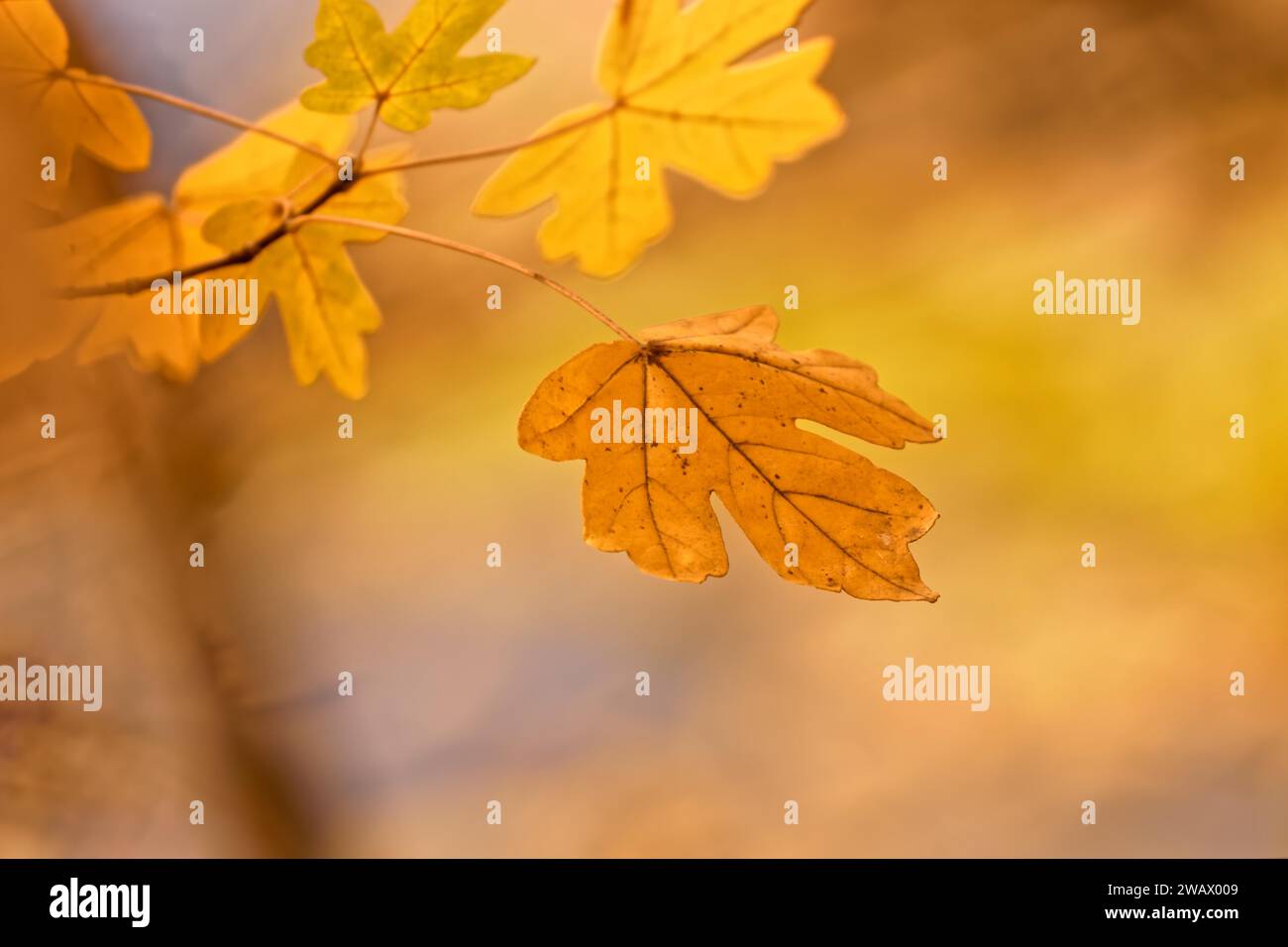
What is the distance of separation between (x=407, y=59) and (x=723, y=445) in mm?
236

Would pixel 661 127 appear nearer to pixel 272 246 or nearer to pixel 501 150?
pixel 501 150

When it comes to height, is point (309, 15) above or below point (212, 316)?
above

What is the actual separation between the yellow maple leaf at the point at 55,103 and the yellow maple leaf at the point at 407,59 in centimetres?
13

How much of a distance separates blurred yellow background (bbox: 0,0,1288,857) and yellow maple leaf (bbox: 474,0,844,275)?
0.71 meters

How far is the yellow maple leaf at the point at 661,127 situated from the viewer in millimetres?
449

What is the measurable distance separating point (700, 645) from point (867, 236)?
2.26 feet

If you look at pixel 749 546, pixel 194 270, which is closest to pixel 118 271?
pixel 194 270

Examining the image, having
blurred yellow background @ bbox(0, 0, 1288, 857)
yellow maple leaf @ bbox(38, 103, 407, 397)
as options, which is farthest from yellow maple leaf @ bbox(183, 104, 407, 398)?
blurred yellow background @ bbox(0, 0, 1288, 857)

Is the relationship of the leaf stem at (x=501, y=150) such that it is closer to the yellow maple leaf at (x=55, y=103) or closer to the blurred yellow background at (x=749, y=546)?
the yellow maple leaf at (x=55, y=103)

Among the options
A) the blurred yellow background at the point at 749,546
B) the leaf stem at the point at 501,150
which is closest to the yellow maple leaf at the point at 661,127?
the leaf stem at the point at 501,150
